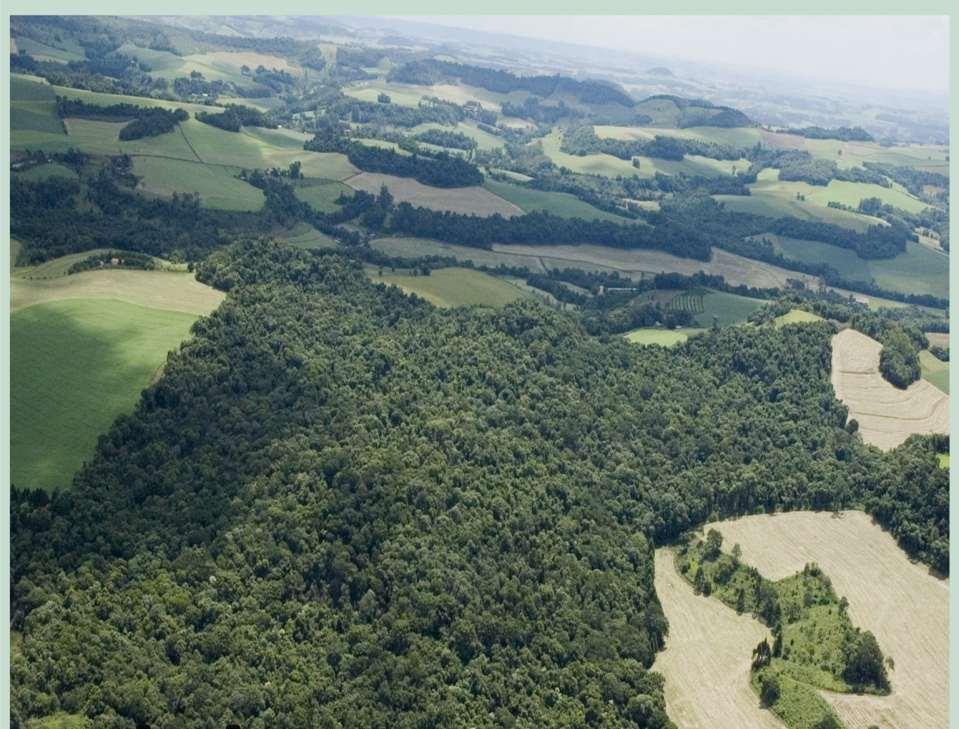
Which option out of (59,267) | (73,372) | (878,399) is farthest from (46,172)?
(878,399)

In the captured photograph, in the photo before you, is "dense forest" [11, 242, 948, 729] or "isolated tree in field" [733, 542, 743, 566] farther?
"isolated tree in field" [733, 542, 743, 566]

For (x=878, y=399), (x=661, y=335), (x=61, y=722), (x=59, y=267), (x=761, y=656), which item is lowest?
(x=761, y=656)

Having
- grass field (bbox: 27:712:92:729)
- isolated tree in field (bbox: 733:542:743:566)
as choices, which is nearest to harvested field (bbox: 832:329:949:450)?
isolated tree in field (bbox: 733:542:743:566)

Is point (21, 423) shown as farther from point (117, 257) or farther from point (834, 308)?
point (834, 308)

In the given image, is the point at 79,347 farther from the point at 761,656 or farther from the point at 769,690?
the point at 769,690

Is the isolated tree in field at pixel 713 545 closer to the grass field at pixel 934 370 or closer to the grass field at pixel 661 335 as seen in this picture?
the grass field at pixel 661 335

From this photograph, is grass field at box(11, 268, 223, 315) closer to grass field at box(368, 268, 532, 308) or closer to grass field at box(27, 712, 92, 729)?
grass field at box(368, 268, 532, 308)

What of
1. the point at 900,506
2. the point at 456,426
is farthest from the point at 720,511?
the point at 456,426
